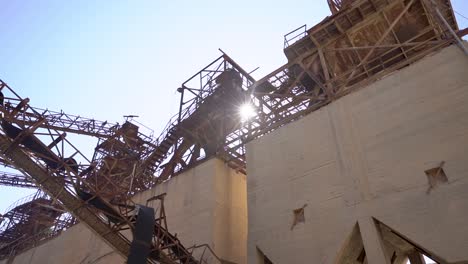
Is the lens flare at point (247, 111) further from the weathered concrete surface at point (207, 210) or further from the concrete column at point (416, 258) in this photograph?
the concrete column at point (416, 258)

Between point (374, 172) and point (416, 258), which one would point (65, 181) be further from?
point (416, 258)

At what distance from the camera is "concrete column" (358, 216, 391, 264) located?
9.70 m

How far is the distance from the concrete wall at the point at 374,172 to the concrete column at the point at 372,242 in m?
0.03

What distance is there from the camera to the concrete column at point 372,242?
9.70 metres

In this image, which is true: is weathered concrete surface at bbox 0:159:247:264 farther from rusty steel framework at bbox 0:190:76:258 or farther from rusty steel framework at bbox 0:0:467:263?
rusty steel framework at bbox 0:190:76:258

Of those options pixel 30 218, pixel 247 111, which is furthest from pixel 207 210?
pixel 30 218

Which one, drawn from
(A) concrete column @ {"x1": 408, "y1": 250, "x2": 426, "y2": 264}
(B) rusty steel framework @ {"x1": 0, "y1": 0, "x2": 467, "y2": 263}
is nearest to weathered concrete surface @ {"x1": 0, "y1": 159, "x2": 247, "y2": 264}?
(B) rusty steel framework @ {"x1": 0, "y1": 0, "x2": 467, "y2": 263}

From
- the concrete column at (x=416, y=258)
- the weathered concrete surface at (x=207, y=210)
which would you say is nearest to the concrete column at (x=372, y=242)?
the concrete column at (x=416, y=258)

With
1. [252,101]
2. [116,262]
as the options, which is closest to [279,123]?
[252,101]

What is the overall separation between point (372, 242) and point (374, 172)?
7.23 ft

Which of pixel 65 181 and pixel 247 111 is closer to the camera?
pixel 65 181

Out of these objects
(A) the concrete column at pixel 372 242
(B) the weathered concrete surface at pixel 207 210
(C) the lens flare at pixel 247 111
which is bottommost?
(A) the concrete column at pixel 372 242

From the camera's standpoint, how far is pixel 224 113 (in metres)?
20.5

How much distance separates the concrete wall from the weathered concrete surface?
3.01 m
